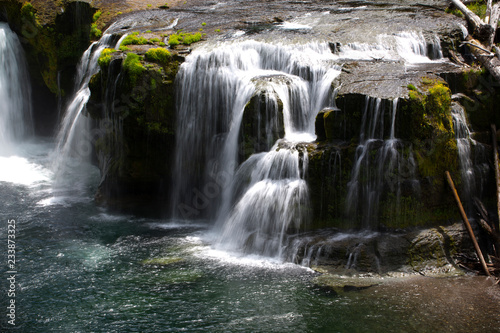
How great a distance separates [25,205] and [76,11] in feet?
30.0

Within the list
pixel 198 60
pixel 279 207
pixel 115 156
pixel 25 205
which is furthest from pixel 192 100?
pixel 25 205

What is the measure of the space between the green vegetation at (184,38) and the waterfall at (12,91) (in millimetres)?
8544

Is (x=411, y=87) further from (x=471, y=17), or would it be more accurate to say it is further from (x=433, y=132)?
(x=471, y=17)

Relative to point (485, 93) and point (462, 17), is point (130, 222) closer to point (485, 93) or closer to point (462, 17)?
point (485, 93)

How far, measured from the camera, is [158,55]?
1320cm

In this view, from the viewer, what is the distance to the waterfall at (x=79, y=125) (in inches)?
618

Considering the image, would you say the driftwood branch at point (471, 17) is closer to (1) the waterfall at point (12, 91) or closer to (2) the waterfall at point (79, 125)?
(2) the waterfall at point (79, 125)

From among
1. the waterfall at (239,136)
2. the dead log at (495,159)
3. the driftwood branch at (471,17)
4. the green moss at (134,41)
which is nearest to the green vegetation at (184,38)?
the green moss at (134,41)

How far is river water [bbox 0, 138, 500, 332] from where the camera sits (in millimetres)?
7461

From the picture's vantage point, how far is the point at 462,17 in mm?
15984

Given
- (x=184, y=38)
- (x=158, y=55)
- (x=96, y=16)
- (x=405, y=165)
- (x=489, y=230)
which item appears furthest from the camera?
(x=96, y=16)

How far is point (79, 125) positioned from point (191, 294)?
30.9ft

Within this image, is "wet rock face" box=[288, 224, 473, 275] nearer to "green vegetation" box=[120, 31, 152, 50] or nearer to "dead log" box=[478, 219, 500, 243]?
"dead log" box=[478, 219, 500, 243]

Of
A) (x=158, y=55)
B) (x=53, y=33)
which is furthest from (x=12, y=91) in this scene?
(x=158, y=55)
